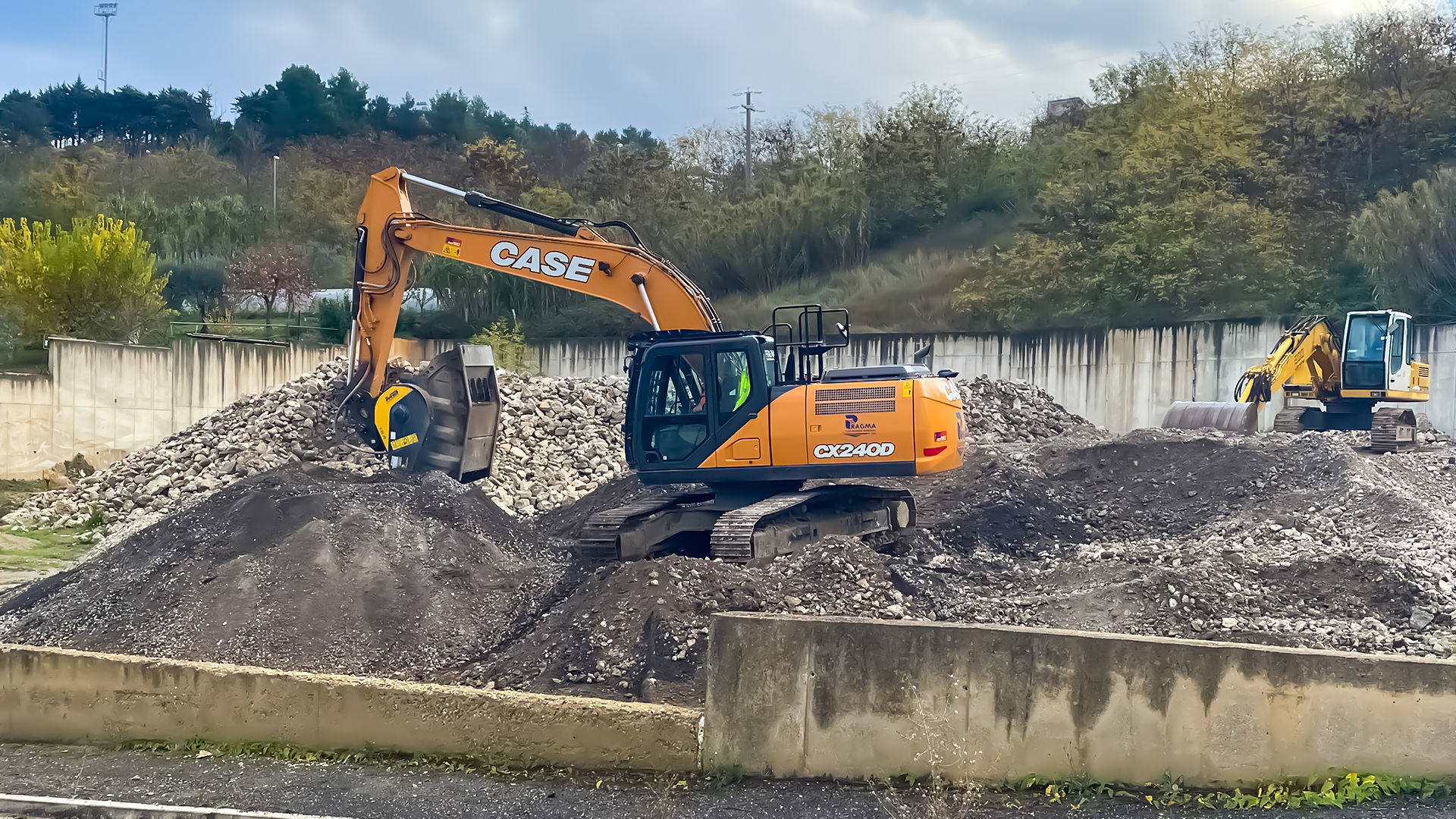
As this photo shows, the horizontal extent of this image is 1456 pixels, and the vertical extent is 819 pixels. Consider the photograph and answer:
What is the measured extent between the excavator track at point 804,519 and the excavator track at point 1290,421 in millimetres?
12563

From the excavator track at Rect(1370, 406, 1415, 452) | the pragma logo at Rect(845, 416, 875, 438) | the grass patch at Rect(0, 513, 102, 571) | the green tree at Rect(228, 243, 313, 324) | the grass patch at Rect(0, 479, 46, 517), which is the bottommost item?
the grass patch at Rect(0, 513, 102, 571)

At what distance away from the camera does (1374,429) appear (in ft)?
62.5

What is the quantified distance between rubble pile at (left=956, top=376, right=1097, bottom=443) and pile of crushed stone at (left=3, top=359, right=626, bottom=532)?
718 cm

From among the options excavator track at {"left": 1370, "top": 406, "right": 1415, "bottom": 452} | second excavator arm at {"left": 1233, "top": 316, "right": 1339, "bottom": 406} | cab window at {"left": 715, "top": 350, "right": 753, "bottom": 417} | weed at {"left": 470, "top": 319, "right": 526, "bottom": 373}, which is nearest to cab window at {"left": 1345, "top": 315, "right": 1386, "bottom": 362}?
second excavator arm at {"left": 1233, "top": 316, "right": 1339, "bottom": 406}

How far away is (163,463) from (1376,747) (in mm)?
15672

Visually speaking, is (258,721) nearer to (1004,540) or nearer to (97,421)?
(1004,540)

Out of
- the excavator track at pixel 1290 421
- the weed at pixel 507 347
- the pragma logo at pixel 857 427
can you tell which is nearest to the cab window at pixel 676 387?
the pragma logo at pixel 857 427

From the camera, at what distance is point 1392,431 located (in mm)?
18672

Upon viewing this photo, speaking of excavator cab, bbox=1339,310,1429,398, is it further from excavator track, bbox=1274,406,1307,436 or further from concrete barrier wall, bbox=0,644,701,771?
concrete barrier wall, bbox=0,644,701,771

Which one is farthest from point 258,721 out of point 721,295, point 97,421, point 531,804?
point 721,295

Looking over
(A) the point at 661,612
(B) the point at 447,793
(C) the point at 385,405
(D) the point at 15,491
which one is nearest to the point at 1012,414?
(C) the point at 385,405

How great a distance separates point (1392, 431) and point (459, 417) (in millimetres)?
15076

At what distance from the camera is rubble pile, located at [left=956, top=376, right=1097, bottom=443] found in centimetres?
2169

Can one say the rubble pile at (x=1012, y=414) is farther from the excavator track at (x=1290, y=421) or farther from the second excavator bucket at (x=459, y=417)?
the second excavator bucket at (x=459, y=417)
